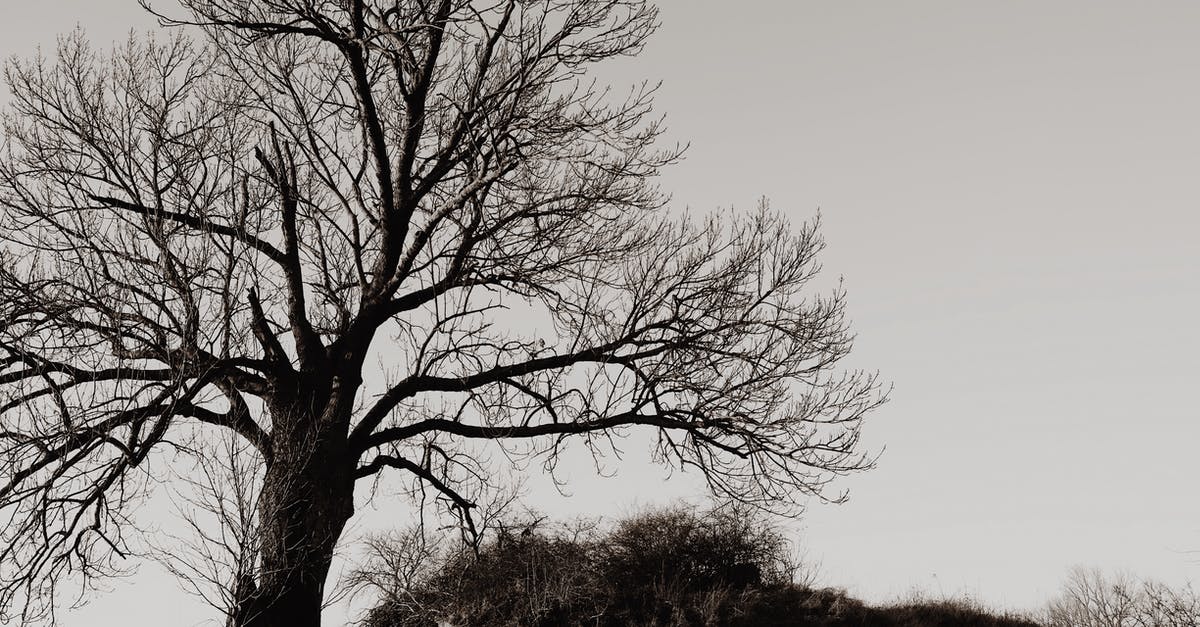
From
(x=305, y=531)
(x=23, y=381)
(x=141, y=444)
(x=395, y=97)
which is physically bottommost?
(x=305, y=531)

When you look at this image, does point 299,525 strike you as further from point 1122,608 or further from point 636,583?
point 1122,608

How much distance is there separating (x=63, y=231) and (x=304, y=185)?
9.81ft

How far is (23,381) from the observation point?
9727mm

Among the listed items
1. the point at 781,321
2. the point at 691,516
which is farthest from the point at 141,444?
the point at 691,516

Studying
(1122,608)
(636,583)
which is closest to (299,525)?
(636,583)

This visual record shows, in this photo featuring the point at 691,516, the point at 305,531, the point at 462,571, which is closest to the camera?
the point at 305,531

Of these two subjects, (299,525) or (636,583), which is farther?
(636,583)

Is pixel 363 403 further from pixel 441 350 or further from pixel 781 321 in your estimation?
pixel 781 321

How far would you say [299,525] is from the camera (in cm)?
983

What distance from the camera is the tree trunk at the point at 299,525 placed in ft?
30.9

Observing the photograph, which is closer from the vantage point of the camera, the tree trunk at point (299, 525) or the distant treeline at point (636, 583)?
the tree trunk at point (299, 525)

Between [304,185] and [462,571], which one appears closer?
[304,185]

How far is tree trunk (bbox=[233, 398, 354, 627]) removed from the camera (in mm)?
9422

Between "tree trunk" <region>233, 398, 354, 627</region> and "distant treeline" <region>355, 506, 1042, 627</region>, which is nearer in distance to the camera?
"tree trunk" <region>233, 398, 354, 627</region>
